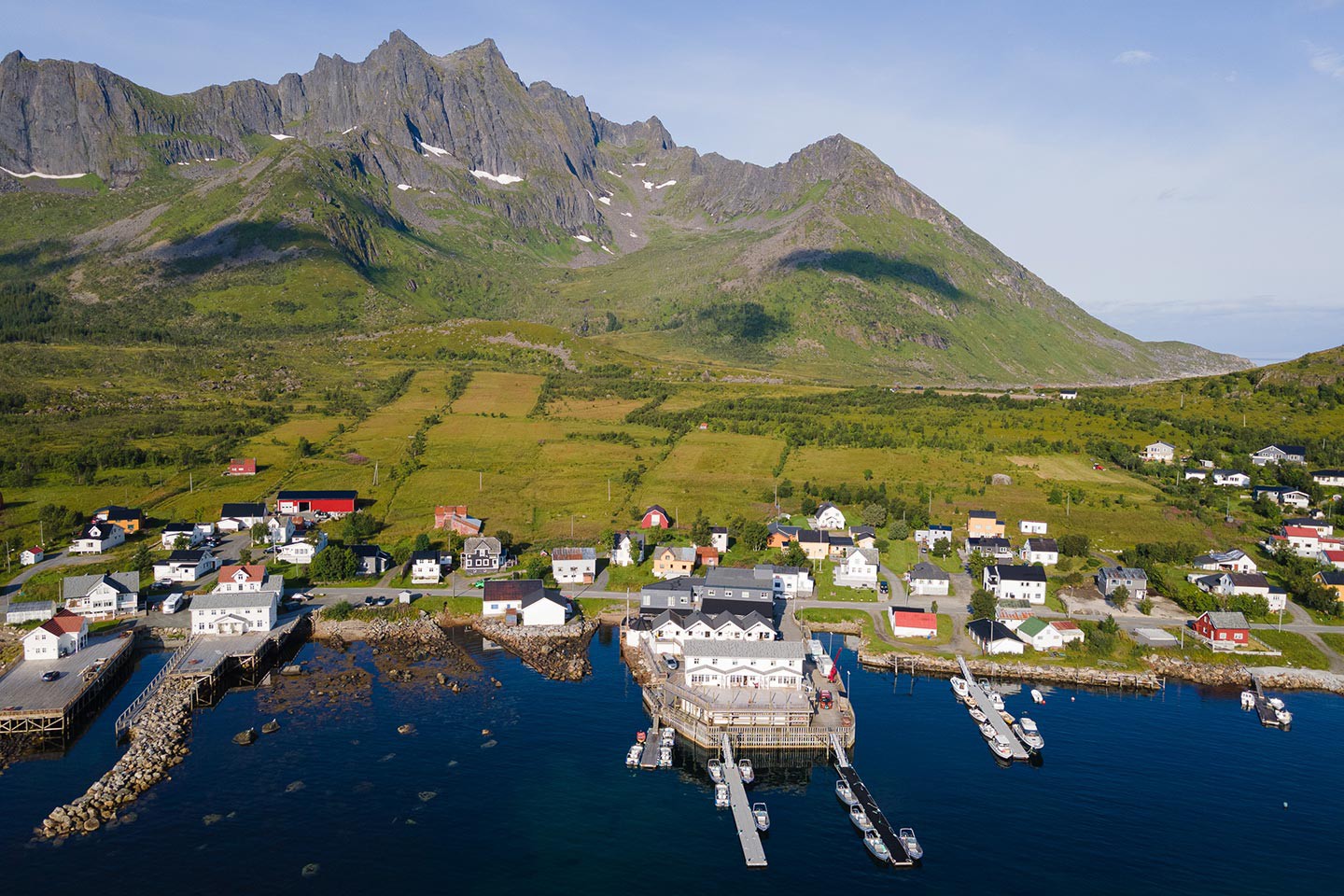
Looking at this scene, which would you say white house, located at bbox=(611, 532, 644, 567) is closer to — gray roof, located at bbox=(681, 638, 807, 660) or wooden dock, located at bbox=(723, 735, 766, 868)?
gray roof, located at bbox=(681, 638, 807, 660)

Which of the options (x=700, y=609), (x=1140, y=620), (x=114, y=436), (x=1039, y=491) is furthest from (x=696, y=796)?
A: (x=114, y=436)

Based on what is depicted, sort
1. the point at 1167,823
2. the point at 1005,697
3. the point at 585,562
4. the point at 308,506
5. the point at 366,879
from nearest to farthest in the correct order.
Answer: the point at 366,879, the point at 1167,823, the point at 1005,697, the point at 585,562, the point at 308,506

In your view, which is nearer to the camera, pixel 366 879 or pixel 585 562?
pixel 366 879

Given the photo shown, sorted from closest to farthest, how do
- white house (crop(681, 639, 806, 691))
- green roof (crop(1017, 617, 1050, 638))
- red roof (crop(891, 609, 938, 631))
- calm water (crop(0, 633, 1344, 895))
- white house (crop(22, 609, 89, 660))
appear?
calm water (crop(0, 633, 1344, 895)) → white house (crop(681, 639, 806, 691)) → white house (crop(22, 609, 89, 660)) → green roof (crop(1017, 617, 1050, 638)) → red roof (crop(891, 609, 938, 631))

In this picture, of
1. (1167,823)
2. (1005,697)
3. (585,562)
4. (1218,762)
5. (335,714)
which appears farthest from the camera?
(585,562)

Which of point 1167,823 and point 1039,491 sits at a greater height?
point 1039,491

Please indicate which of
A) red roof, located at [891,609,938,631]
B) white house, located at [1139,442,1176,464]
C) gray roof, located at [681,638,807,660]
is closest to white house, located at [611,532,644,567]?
gray roof, located at [681,638,807,660]

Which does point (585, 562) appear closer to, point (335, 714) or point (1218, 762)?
point (335, 714)
